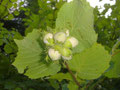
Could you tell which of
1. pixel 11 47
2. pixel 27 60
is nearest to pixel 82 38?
pixel 27 60

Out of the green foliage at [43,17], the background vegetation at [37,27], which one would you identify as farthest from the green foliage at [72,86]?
the green foliage at [43,17]

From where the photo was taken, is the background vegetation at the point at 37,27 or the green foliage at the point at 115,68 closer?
the green foliage at the point at 115,68

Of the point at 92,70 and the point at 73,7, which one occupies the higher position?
the point at 73,7

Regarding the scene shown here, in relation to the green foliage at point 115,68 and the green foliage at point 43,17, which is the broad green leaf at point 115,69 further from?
the green foliage at point 43,17

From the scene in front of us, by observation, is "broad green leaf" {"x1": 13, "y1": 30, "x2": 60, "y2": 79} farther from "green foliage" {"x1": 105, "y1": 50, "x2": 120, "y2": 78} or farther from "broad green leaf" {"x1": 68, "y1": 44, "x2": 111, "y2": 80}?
"green foliage" {"x1": 105, "y1": 50, "x2": 120, "y2": 78}

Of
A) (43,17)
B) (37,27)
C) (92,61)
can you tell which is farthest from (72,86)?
(43,17)

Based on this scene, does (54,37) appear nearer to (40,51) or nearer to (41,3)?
(40,51)
